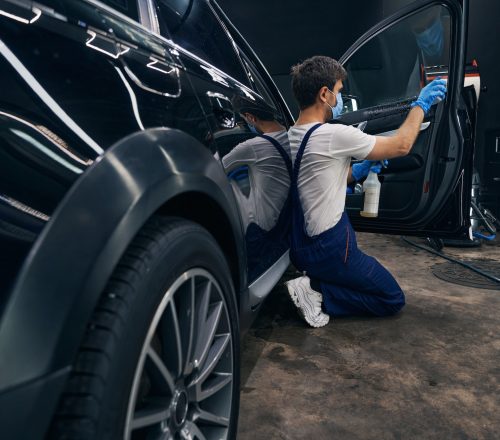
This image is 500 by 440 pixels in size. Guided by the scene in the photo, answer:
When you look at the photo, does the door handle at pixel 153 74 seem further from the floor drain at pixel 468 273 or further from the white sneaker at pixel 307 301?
the floor drain at pixel 468 273

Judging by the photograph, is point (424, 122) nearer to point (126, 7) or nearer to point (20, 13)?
point (126, 7)

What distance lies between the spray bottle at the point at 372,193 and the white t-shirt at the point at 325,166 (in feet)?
1.12

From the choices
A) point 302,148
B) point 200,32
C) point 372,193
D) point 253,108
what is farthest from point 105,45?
point 372,193

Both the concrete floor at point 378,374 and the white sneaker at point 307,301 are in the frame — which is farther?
the white sneaker at point 307,301

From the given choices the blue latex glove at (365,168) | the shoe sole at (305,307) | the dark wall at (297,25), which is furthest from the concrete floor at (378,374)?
the dark wall at (297,25)

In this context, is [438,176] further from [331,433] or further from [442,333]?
[331,433]

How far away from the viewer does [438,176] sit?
2.25 m

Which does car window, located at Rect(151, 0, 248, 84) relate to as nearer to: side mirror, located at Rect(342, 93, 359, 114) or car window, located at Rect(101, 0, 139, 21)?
car window, located at Rect(101, 0, 139, 21)

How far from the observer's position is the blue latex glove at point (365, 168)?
7.62 feet

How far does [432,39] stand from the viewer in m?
2.30

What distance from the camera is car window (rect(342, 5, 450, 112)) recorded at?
2.27m

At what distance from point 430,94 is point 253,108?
3.81ft

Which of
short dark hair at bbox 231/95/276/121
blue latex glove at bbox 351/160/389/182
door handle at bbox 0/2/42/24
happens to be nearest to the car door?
blue latex glove at bbox 351/160/389/182

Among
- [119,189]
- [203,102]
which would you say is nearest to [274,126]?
[203,102]
